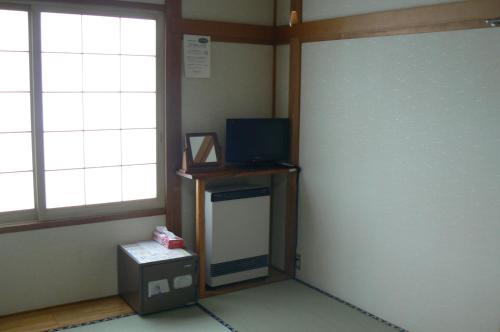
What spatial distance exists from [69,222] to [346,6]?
253 centimetres

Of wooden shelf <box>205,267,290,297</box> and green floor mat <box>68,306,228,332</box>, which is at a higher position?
wooden shelf <box>205,267,290,297</box>

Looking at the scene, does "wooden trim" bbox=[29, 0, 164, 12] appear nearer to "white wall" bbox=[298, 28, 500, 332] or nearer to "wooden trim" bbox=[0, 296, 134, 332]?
"white wall" bbox=[298, 28, 500, 332]

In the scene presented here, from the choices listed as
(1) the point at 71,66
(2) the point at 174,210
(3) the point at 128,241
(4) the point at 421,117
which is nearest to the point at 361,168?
(4) the point at 421,117

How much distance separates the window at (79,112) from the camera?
3754mm

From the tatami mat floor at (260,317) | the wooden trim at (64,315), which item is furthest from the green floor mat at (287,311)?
the wooden trim at (64,315)

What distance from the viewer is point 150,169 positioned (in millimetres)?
4336

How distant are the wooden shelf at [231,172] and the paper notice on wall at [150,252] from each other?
56 cm

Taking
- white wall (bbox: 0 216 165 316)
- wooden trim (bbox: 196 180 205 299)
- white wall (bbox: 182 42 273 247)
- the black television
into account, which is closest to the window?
white wall (bbox: 0 216 165 316)

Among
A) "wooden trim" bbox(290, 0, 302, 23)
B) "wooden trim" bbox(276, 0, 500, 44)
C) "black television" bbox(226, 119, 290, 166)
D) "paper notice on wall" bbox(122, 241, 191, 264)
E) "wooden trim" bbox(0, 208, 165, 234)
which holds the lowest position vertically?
"paper notice on wall" bbox(122, 241, 191, 264)

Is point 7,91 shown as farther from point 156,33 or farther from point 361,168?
point 361,168

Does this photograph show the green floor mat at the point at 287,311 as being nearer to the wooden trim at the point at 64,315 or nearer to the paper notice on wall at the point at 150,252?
the paper notice on wall at the point at 150,252

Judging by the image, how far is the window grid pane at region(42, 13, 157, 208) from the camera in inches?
154

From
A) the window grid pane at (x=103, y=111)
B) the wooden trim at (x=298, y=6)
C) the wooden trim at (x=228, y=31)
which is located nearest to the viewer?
the window grid pane at (x=103, y=111)

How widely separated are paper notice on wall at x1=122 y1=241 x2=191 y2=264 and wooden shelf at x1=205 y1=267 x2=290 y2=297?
0.47 meters
